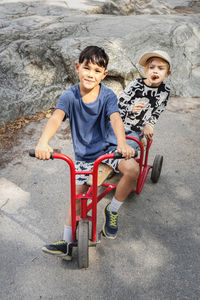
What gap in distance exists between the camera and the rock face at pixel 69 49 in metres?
4.68

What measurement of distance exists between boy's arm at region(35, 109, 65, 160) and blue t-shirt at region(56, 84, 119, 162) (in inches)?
2.7

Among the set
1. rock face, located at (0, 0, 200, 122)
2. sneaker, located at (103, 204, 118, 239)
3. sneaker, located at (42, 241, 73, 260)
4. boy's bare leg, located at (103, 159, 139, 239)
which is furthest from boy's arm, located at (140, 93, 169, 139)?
rock face, located at (0, 0, 200, 122)

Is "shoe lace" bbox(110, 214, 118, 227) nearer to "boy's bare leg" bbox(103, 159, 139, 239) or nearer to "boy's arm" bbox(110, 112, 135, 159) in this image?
"boy's bare leg" bbox(103, 159, 139, 239)

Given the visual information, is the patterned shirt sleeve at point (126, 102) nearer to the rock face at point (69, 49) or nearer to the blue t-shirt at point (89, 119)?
the blue t-shirt at point (89, 119)

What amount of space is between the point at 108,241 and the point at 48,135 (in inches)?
43.8

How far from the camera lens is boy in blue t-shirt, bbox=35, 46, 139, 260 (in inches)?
77.2

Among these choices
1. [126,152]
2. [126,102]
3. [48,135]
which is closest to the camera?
[126,152]

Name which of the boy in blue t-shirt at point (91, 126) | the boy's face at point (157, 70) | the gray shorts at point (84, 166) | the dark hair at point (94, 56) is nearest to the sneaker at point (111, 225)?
the boy in blue t-shirt at point (91, 126)

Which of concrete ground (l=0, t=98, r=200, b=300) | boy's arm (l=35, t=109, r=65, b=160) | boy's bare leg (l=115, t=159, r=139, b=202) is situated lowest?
concrete ground (l=0, t=98, r=200, b=300)

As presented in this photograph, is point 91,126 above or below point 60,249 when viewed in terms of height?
above

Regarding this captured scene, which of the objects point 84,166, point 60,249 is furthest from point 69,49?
point 60,249

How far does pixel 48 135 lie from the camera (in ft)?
6.18

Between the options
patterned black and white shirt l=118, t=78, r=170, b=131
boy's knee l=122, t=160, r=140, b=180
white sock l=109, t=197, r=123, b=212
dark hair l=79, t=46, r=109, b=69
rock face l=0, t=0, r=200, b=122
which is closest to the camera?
dark hair l=79, t=46, r=109, b=69

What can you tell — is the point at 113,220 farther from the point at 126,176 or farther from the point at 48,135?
the point at 48,135
